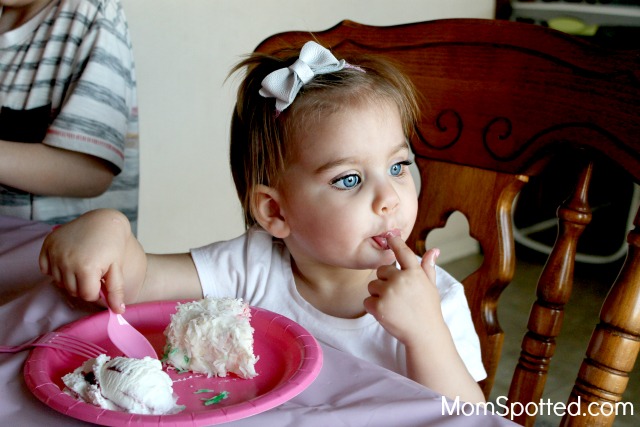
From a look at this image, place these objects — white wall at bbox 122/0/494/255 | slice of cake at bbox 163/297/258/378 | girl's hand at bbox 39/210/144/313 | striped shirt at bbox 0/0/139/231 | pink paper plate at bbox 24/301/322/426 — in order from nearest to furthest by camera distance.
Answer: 1. pink paper plate at bbox 24/301/322/426
2. slice of cake at bbox 163/297/258/378
3. girl's hand at bbox 39/210/144/313
4. striped shirt at bbox 0/0/139/231
5. white wall at bbox 122/0/494/255

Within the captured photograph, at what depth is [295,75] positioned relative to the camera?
811 mm

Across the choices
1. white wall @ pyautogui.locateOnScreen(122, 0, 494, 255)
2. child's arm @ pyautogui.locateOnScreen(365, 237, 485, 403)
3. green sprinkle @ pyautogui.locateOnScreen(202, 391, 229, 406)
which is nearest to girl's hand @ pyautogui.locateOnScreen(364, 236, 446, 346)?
child's arm @ pyautogui.locateOnScreen(365, 237, 485, 403)

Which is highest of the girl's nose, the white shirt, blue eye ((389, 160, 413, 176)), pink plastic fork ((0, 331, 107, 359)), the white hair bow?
the white hair bow

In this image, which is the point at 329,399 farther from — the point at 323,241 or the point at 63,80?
the point at 63,80

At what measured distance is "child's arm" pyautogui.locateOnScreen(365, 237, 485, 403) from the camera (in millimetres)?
716

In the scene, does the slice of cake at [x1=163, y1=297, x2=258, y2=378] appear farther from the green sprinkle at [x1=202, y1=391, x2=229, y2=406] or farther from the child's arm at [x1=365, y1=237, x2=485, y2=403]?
the child's arm at [x1=365, y1=237, x2=485, y2=403]

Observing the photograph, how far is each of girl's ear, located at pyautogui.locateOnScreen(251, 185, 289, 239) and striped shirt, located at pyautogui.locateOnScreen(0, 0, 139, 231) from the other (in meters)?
0.47

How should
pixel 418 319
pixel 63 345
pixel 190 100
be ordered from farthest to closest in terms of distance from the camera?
pixel 190 100 < pixel 418 319 < pixel 63 345

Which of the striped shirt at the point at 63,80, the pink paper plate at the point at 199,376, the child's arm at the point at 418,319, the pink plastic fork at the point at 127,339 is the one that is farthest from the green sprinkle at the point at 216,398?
the striped shirt at the point at 63,80

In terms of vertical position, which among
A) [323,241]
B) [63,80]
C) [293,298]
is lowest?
[293,298]

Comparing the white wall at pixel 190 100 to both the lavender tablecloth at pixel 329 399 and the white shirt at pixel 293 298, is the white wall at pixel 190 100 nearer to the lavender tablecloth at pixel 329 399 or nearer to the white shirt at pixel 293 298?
the white shirt at pixel 293 298

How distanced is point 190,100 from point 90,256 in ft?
4.48

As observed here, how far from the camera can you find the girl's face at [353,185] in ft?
2.57

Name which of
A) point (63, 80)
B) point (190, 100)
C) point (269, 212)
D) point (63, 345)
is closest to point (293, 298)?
point (269, 212)
